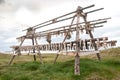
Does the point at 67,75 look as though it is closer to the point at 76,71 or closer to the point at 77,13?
the point at 76,71

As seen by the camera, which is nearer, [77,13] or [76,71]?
[76,71]

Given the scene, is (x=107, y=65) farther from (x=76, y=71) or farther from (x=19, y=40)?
(x=19, y=40)

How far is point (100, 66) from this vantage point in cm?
1750

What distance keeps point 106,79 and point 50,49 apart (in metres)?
7.03

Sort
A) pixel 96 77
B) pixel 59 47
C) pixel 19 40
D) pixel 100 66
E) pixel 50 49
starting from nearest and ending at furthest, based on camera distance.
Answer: pixel 96 77, pixel 100 66, pixel 59 47, pixel 50 49, pixel 19 40

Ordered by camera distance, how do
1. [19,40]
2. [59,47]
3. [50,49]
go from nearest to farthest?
[59,47] → [50,49] → [19,40]

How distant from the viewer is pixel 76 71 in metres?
16.3

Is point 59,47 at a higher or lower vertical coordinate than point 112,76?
higher

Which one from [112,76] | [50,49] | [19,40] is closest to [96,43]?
[112,76]

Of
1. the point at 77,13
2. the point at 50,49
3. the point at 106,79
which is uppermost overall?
the point at 77,13


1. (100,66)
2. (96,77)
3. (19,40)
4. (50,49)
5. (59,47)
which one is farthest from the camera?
(19,40)

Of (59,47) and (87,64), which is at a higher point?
(59,47)

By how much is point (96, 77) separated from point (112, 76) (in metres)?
1.36

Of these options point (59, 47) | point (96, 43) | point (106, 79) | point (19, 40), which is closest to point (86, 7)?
point (96, 43)
